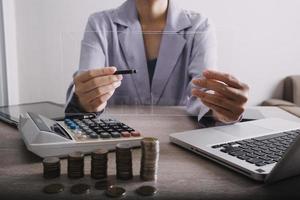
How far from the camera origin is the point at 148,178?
1.42ft

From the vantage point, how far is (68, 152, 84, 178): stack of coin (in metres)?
0.43

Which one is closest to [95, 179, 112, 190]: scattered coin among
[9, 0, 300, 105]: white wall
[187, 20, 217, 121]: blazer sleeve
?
[187, 20, 217, 121]: blazer sleeve

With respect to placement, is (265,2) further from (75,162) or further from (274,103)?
(75,162)

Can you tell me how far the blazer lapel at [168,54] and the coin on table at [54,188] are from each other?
1.39ft

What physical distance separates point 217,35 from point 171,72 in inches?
5.5

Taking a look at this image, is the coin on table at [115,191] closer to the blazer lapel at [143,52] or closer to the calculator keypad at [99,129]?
the calculator keypad at [99,129]

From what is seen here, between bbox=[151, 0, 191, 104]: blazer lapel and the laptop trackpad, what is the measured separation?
0.21 m

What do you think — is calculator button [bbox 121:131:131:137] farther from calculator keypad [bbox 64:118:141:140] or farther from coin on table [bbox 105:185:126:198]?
coin on table [bbox 105:185:126:198]

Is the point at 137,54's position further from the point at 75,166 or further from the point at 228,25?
the point at 228,25

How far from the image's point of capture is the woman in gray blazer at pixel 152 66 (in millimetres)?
688

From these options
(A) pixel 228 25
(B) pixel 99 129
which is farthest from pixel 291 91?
(B) pixel 99 129

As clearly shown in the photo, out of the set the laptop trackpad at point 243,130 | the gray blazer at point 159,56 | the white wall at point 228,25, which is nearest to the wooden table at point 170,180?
the laptop trackpad at point 243,130

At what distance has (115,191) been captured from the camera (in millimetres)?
393

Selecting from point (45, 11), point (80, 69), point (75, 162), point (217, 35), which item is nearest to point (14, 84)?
point (45, 11)
